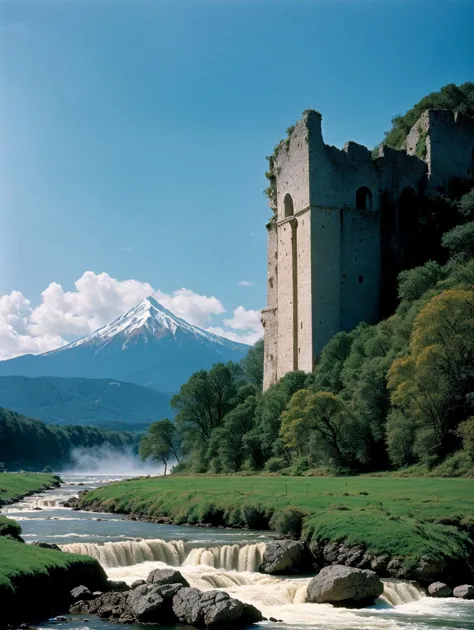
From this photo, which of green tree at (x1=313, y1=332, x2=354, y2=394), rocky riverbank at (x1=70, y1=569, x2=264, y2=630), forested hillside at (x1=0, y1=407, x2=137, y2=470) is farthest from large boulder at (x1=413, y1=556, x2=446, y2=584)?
forested hillside at (x1=0, y1=407, x2=137, y2=470)

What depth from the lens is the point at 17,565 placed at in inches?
1160

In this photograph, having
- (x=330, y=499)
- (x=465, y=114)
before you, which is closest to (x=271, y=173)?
(x=465, y=114)

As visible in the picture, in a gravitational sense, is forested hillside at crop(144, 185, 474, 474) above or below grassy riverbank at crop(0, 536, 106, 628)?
above

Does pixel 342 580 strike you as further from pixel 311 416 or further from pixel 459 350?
pixel 311 416

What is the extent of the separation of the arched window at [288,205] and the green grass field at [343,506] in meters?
37.1

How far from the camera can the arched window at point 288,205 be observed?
3730 inches

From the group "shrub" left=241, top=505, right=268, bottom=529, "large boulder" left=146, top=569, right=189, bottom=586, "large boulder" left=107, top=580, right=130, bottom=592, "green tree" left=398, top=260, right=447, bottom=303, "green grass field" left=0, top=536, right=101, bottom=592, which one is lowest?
"large boulder" left=107, top=580, right=130, bottom=592

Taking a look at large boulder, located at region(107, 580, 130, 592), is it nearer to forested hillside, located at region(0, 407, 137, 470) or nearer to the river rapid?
the river rapid

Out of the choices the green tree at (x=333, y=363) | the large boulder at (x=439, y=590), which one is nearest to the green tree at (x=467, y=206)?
the green tree at (x=333, y=363)

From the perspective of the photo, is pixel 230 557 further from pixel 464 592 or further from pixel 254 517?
pixel 464 592

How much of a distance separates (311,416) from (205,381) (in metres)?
31.5

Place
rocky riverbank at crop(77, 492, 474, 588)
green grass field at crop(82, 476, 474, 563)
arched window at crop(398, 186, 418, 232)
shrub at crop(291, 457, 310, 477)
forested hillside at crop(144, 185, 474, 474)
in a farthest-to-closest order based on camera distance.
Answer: arched window at crop(398, 186, 418, 232) < shrub at crop(291, 457, 310, 477) < forested hillside at crop(144, 185, 474, 474) < green grass field at crop(82, 476, 474, 563) < rocky riverbank at crop(77, 492, 474, 588)

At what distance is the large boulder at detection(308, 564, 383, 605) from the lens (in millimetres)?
31078

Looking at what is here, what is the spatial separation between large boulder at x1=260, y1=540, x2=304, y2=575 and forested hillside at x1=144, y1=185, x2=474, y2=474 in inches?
820
